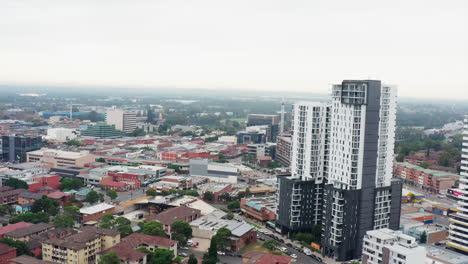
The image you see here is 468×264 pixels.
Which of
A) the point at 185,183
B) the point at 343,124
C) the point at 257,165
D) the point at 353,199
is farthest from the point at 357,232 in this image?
the point at 257,165

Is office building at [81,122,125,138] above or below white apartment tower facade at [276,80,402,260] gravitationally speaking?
below

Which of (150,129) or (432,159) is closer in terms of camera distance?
(432,159)

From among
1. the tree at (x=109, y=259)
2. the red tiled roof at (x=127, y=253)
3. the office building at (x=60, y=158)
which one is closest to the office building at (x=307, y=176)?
the red tiled roof at (x=127, y=253)

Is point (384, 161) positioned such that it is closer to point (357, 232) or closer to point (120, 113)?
point (357, 232)

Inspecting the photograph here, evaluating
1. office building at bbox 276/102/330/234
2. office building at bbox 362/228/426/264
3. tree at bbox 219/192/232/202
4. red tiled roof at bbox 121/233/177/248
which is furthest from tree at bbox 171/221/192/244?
tree at bbox 219/192/232/202

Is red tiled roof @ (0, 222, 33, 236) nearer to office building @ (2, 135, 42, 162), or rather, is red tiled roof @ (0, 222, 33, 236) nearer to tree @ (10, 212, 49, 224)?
tree @ (10, 212, 49, 224)

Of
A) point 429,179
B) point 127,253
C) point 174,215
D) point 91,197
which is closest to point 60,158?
point 91,197

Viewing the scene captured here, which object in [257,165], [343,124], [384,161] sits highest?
Result: [343,124]

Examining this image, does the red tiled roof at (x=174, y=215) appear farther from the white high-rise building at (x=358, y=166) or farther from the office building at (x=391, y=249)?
the office building at (x=391, y=249)
